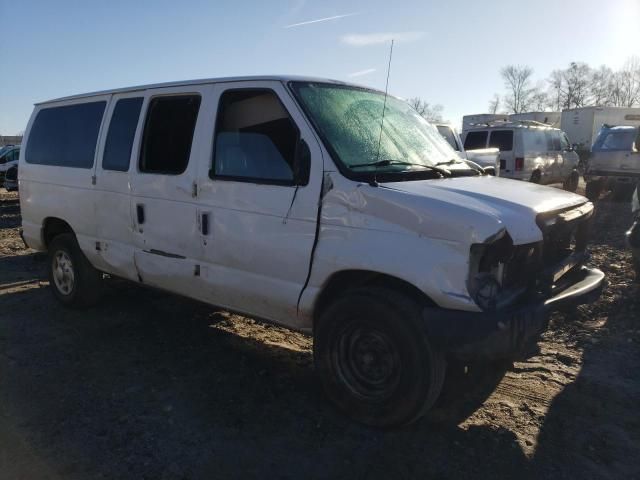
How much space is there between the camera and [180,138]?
4.24 metres

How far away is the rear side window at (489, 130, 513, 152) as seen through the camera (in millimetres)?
14148

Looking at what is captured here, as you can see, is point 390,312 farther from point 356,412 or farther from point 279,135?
point 279,135

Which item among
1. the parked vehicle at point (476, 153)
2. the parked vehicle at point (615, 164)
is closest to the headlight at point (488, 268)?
the parked vehicle at point (476, 153)

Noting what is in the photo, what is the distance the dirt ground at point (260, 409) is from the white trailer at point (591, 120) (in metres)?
26.6

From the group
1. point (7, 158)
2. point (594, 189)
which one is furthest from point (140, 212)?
point (7, 158)

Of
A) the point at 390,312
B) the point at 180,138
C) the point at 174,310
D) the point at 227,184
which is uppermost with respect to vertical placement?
the point at 180,138

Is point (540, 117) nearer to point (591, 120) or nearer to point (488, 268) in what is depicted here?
point (591, 120)

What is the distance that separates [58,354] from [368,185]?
122 inches

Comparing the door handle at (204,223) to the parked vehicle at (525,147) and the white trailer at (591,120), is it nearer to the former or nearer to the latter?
the parked vehicle at (525,147)

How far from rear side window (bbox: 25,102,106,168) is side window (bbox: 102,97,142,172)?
0.81 ft

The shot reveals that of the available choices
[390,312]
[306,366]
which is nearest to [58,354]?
[306,366]

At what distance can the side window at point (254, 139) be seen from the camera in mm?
3643

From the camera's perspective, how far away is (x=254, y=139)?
3.83 meters

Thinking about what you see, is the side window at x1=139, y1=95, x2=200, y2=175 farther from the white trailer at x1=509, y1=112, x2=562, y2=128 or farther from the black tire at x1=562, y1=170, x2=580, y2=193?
the white trailer at x1=509, y1=112, x2=562, y2=128
